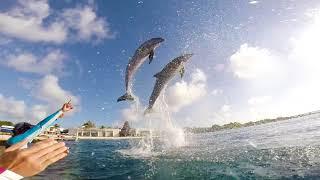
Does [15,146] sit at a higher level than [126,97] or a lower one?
lower

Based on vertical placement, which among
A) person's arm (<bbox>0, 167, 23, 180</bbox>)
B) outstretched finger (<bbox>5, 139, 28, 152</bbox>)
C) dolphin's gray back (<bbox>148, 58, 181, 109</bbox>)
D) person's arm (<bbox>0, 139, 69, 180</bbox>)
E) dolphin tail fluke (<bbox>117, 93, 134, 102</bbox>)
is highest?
dolphin's gray back (<bbox>148, 58, 181, 109</bbox>)

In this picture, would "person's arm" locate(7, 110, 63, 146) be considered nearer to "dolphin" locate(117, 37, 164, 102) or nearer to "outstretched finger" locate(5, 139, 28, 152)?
"outstretched finger" locate(5, 139, 28, 152)

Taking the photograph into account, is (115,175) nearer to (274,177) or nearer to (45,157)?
(274,177)

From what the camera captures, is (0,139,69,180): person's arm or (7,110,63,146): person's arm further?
(7,110,63,146): person's arm

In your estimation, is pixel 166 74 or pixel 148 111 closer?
pixel 166 74

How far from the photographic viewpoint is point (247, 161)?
60.3 ft

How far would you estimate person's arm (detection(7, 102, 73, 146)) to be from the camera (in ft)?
8.76

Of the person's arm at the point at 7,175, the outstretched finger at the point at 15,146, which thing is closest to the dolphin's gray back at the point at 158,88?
the outstretched finger at the point at 15,146

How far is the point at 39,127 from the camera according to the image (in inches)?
115

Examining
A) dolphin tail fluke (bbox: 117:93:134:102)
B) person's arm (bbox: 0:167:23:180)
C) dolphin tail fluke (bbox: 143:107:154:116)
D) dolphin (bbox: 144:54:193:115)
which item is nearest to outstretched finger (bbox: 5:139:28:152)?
person's arm (bbox: 0:167:23:180)

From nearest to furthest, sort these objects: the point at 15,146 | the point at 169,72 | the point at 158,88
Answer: the point at 15,146
the point at 169,72
the point at 158,88

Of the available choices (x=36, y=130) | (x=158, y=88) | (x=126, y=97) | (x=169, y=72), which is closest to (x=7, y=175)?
(x=36, y=130)

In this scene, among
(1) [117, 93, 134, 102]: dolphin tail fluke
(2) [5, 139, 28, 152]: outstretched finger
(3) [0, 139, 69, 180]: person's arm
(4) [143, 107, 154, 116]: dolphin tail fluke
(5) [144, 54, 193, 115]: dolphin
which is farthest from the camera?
(4) [143, 107, 154, 116]: dolphin tail fluke

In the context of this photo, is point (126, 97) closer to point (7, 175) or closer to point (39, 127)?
point (39, 127)
